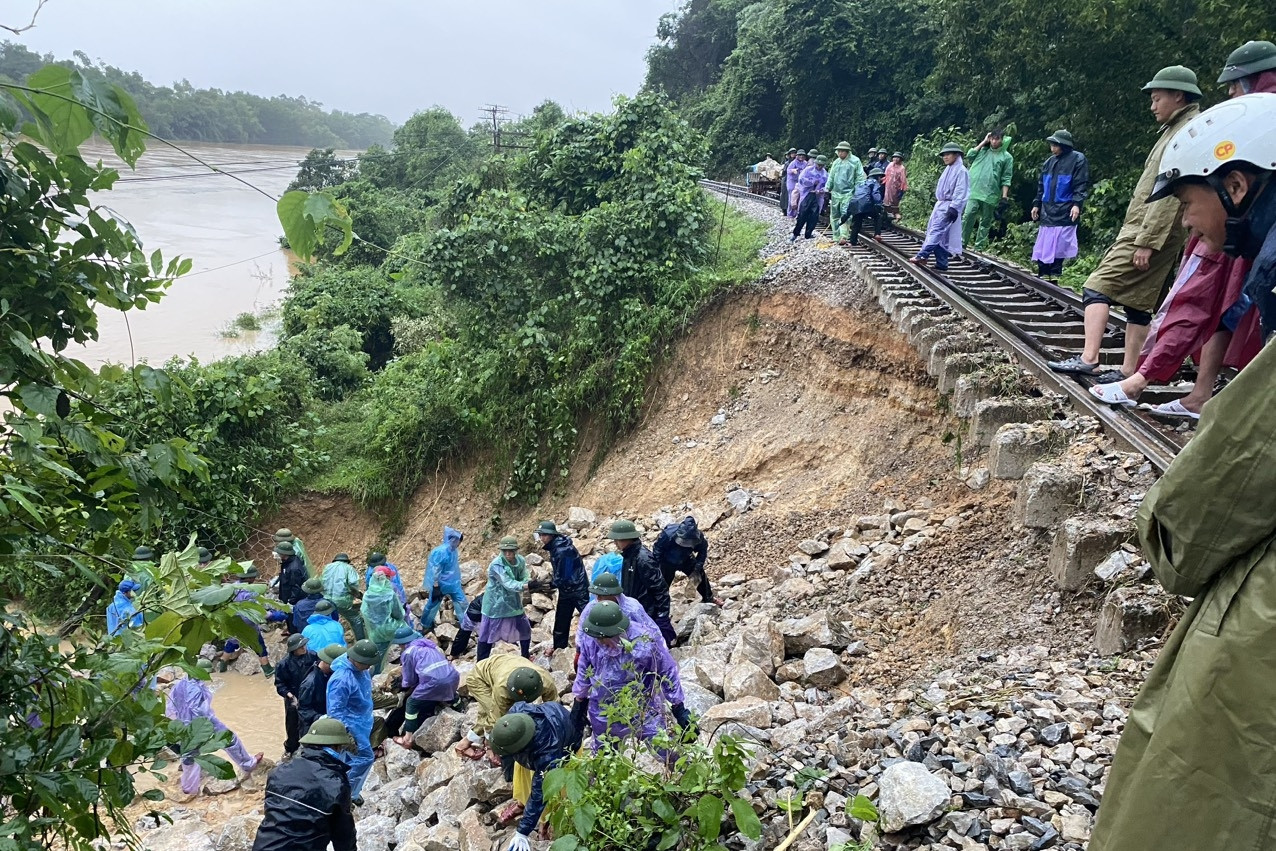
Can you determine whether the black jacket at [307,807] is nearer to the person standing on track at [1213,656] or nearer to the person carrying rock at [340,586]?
the person carrying rock at [340,586]

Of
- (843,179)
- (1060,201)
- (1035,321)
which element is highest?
(843,179)

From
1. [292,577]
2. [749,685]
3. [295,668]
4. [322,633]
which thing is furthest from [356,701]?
[292,577]

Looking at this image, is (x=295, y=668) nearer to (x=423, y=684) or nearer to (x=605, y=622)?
(x=423, y=684)

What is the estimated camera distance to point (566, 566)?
6.76 metres

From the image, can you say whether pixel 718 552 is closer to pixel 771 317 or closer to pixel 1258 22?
pixel 771 317

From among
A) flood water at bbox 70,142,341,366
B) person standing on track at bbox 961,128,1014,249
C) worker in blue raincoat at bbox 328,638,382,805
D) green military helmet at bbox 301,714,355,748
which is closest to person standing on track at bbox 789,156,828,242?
person standing on track at bbox 961,128,1014,249

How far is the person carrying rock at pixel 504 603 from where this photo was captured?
22.6 feet

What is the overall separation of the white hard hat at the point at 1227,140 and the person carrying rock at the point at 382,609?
6.45 metres

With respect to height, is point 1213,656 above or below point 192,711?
above

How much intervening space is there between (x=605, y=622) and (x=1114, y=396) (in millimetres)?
3314

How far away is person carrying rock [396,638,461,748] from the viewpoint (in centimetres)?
627

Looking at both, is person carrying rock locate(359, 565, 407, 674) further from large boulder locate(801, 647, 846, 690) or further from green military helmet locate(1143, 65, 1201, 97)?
green military helmet locate(1143, 65, 1201, 97)

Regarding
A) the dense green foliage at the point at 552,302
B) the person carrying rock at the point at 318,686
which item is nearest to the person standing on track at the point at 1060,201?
the dense green foliage at the point at 552,302

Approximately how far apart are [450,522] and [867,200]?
770 cm
